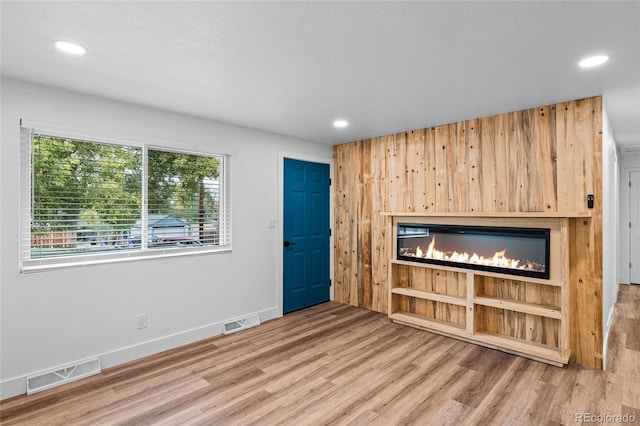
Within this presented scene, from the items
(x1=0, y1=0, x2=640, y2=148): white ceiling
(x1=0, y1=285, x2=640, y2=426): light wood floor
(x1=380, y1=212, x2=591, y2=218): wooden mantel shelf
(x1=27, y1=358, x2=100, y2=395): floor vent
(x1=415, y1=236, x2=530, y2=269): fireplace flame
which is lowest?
(x1=0, y1=285, x2=640, y2=426): light wood floor

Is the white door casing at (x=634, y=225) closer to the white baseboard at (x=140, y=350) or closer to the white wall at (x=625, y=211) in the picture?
the white wall at (x=625, y=211)

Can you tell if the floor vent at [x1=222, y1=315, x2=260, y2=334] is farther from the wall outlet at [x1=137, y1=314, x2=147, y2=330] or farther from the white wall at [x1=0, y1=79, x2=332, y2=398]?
the wall outlet at [x1=137, y1=314, x2=147, y2=330]

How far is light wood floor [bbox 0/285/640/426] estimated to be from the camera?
7.53 ft

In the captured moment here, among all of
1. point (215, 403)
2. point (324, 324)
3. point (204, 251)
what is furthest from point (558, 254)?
point (204, 251)

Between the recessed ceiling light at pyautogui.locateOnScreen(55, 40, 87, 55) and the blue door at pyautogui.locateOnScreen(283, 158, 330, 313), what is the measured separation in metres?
2.63

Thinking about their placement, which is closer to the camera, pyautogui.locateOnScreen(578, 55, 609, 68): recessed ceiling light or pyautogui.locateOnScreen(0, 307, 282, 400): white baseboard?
pyautogui.locateOnScreen(578, 55, 609, 68): recessed ceiling light

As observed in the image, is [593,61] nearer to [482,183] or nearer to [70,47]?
[482,183]

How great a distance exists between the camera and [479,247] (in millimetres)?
3580

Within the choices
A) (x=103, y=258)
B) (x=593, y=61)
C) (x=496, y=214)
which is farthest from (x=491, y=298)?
(x=103, y=258)

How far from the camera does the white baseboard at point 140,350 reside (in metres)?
2.52

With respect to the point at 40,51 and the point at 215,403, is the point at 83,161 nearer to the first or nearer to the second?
the point at 40,51

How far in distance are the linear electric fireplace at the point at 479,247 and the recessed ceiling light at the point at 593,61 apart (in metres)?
1.43

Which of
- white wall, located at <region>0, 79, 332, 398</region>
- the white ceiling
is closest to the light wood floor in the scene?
white wall, located at <region>0, 79, 332, 398</region>

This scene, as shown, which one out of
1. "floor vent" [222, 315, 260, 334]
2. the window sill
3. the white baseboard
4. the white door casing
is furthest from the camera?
the white door casing
